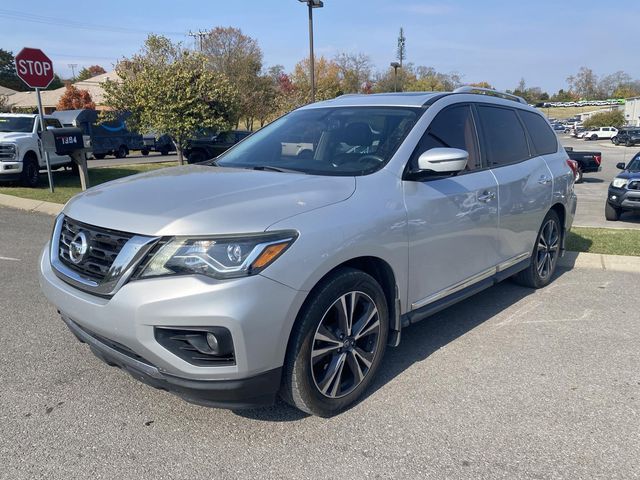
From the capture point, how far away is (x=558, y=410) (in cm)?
313

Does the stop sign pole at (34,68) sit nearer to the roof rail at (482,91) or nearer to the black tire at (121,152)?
the roof rail at (482,91)

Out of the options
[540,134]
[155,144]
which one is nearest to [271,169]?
[540,134]

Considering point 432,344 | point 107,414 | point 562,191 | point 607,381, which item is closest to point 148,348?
point 107,414

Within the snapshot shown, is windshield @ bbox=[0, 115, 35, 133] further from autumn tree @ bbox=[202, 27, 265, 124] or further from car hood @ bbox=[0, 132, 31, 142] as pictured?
autumn tree @ bbox=[202, 27, 265, 124]

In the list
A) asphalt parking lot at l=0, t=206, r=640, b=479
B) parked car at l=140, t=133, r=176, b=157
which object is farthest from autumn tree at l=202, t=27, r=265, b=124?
asphalt parking lot at l=0, t=206, r=640, b=479

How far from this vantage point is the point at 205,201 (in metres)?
2.74

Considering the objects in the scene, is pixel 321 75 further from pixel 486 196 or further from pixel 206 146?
pixel 486 196

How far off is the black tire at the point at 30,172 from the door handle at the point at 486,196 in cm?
1272

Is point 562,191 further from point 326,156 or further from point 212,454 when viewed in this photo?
point 212,454

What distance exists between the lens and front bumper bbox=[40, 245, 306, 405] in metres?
2.41

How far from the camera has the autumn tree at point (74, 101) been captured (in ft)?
166

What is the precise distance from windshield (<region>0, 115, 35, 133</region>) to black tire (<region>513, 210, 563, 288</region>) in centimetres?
1386

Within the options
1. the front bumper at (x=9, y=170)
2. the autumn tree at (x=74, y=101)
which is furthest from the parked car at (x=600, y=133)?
the front bumper at (x=9, y=170)

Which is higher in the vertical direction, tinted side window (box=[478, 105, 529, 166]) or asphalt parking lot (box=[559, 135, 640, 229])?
tinted side window (box=[478, 105, 529, 166])
